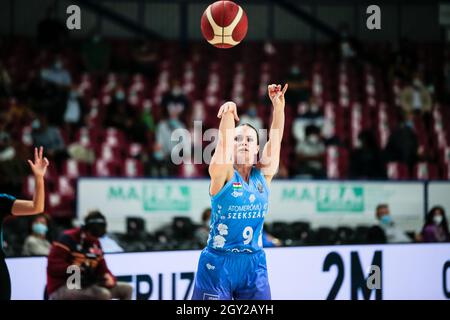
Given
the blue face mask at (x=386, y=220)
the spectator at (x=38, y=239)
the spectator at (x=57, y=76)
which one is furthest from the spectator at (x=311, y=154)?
the spectator at (x=38, y=239)

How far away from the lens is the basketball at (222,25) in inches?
278

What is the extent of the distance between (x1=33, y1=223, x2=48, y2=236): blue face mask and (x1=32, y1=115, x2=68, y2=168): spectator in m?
3.77

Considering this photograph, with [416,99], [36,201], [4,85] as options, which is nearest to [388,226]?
[416,99]

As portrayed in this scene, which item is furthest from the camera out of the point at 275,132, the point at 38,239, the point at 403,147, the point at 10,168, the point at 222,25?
the point at 403,147

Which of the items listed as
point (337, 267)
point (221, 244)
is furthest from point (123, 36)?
point (221, 244)

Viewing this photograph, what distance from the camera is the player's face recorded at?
583 centimetres

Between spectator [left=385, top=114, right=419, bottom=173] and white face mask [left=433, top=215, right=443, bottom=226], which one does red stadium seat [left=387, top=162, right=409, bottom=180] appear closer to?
spectator [left=385, top=114, right=419, bottom=173]

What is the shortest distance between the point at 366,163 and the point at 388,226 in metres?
2.28

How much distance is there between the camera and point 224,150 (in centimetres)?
563

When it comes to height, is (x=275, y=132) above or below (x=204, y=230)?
above

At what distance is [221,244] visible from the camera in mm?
5883

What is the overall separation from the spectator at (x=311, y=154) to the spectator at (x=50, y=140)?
3834 mm

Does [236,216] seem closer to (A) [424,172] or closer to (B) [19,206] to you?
(B) [19,206]

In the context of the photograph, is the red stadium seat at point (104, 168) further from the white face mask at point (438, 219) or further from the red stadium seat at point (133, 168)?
the white face mask at point (438, 219)
